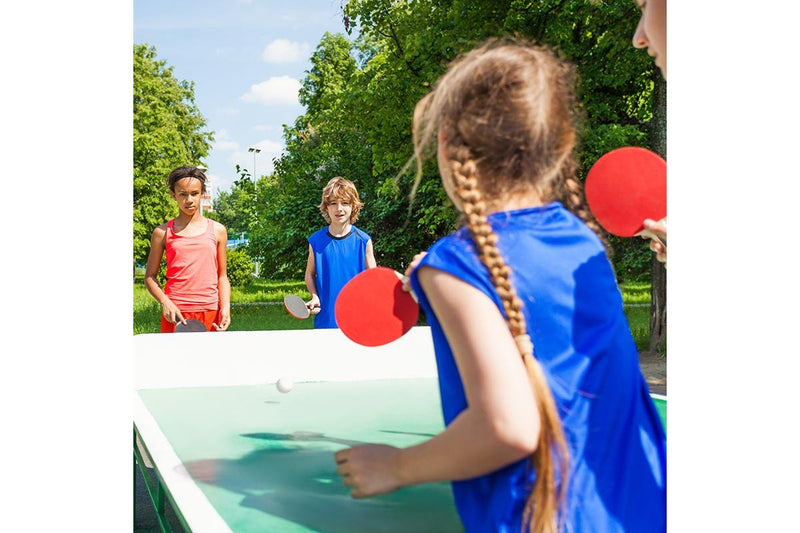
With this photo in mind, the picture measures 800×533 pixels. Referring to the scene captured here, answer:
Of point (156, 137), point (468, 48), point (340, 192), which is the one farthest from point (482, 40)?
point (156, 137)

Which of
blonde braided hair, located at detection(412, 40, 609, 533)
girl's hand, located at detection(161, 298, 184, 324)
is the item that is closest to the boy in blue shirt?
girl's hand, located at detection(161, 298, 184, 324)

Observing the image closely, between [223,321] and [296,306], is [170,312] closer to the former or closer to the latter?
[223,321]

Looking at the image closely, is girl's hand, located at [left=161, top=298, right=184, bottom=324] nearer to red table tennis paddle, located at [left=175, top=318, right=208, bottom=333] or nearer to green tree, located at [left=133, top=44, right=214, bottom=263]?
red table tennis paddle, located at [left=175, top=318, right=208, bottom=333]

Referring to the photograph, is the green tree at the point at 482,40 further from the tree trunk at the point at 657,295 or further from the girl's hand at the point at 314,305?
the girl's hand at the point at 314,305

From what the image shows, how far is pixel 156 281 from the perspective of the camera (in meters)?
3.67

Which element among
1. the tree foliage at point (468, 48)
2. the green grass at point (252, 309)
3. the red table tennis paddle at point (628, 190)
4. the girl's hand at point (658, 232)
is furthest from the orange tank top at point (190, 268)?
the green grass at point (252, 309)

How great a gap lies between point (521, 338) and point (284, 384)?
5.28 ft

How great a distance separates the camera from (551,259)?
881mm

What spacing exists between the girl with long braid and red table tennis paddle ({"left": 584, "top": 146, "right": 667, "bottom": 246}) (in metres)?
0.26

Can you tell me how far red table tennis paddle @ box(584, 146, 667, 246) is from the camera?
1.16 meters

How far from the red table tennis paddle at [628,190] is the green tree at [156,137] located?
7883 mm
